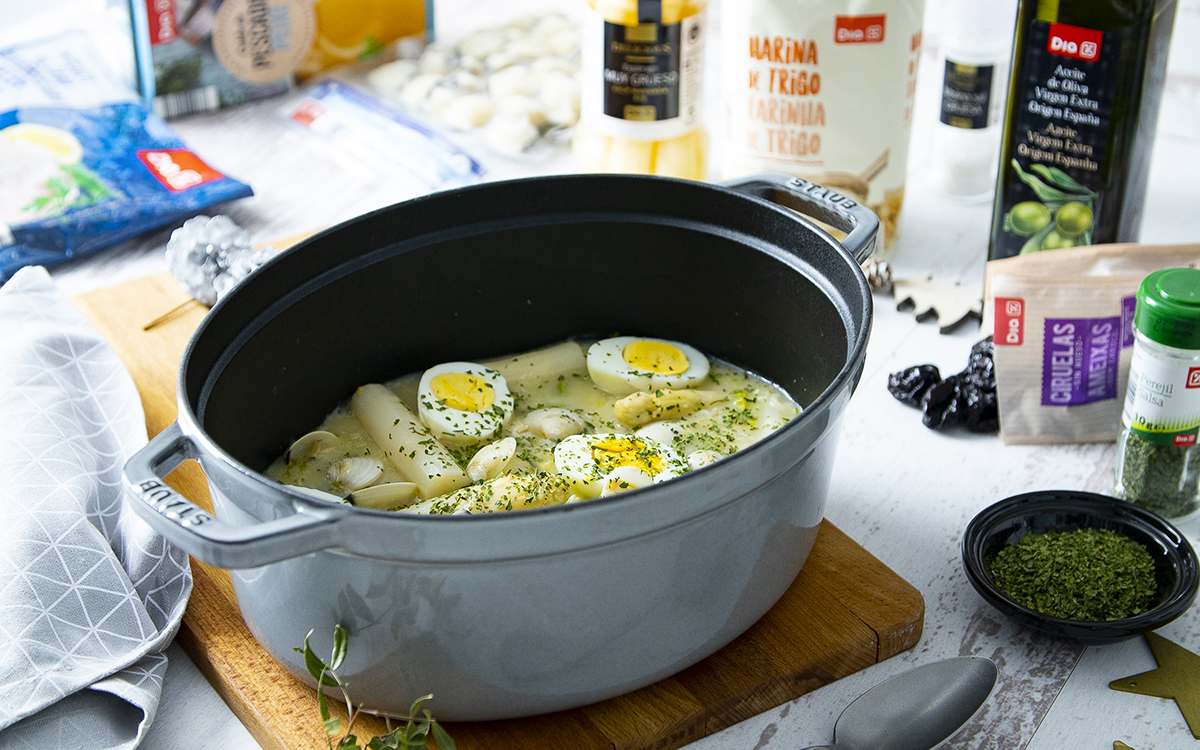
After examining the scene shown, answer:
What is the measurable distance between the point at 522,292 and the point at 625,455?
0.30 metres

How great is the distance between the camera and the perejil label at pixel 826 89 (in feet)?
4.94

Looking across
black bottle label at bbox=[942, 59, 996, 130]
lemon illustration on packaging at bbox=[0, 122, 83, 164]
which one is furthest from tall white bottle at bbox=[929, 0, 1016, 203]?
lemon illustration on packaging at bbox=[0, 122, 83, 164]

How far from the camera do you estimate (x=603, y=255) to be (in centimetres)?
137

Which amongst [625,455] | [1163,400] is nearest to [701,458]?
[625,455]

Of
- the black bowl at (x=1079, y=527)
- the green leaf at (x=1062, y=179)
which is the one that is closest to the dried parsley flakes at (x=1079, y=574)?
the black bowl at (x=1079, y=527)

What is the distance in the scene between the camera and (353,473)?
1.21m

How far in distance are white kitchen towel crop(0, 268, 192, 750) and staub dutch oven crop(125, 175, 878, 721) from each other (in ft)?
0.42

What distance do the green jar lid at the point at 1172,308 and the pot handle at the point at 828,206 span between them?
0.26 meters

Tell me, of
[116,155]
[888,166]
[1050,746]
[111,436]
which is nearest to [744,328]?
[888,166]

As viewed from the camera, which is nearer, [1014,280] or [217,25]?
[1014,280]

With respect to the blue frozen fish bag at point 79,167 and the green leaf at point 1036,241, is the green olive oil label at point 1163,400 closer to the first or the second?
the green leaf at point 1036,241

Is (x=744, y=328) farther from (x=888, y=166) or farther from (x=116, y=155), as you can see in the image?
(x=116, y=155)

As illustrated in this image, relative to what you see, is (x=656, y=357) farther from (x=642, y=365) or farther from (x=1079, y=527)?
(x=1079, y=527)

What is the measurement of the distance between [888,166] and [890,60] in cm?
15
